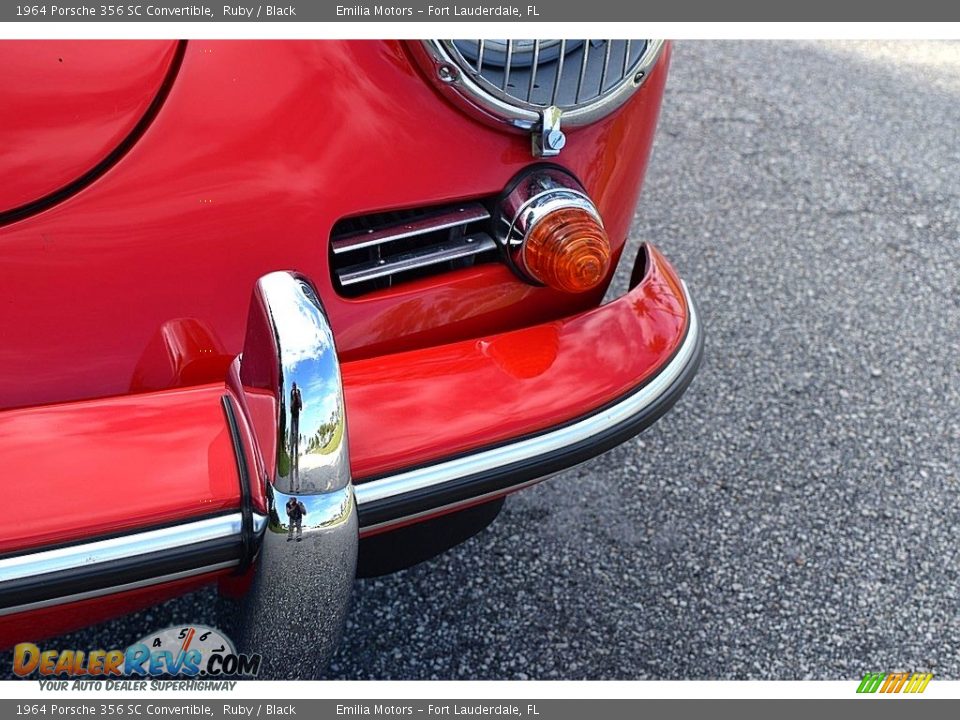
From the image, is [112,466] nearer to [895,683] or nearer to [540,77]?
[540,77]

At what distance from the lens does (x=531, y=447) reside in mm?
1065

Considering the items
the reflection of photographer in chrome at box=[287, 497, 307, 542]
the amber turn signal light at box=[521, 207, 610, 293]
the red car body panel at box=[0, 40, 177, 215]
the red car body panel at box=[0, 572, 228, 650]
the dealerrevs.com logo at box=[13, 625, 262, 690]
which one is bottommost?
the dealerrevs.com logo at box=[13, 625, 262, 690]

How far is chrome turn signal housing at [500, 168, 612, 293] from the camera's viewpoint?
107 centimetres

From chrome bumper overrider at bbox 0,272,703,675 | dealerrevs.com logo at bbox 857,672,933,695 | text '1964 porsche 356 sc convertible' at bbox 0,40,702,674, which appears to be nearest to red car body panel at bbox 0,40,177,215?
text '1964 porsche 356 sc convertible' at bbox 0,40,702,674

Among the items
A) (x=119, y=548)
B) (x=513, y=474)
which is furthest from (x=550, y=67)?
(x=119, y=548)

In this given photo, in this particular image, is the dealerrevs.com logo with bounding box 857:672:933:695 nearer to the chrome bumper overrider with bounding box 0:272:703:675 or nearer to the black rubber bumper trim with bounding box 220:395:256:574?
the chrome bumper overrider with bounding box 0:272:703:675

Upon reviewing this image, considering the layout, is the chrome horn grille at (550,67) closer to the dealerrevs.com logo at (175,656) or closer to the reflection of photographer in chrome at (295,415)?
the reflection of photographer in chrome at (295,415)

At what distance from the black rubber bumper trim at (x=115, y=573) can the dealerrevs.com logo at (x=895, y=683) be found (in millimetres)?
1068

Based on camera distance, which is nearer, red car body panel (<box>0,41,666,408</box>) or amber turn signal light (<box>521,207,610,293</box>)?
red car body panel (<box>0,41,666,408</box>)

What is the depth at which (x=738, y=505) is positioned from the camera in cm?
176

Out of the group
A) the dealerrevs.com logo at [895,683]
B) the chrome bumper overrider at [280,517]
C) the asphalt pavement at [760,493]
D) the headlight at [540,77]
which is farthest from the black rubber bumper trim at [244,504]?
the dealerrevs.com logo at [895,683]

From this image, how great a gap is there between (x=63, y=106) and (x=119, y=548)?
0.45 metres

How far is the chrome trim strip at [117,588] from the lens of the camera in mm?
872

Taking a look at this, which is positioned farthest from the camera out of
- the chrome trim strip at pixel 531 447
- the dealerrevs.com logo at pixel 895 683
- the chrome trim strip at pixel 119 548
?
the dealerrevs.com logo at pixel 895 683
